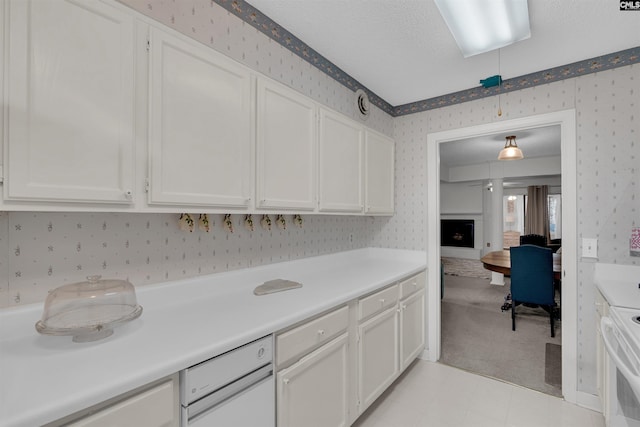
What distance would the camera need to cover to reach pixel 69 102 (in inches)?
37.7

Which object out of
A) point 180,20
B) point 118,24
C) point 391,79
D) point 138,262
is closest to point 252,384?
point 138,262

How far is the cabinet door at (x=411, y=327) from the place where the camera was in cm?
236

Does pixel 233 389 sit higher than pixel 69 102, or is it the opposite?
pixel 69 102

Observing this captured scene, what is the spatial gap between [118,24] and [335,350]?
171cm

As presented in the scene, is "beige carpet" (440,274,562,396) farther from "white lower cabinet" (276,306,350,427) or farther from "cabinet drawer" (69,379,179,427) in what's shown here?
"cabinet drawer" (69,379,179,427)

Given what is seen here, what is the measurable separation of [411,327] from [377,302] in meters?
0.76

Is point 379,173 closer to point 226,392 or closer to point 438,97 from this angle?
point 438,97

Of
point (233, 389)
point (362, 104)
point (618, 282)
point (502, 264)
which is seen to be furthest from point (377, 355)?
point (502, 264)

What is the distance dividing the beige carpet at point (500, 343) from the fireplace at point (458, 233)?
3298mm

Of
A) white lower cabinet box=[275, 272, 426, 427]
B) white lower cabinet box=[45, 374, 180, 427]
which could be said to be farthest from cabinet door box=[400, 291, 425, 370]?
white lower cabinet box=[45, 374, 180, 427]

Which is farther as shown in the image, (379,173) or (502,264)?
(502,264)

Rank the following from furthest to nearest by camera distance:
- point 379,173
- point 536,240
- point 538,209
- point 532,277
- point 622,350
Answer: point 538,209
point 536,240
point 532,277
point 379,173
point 622,350

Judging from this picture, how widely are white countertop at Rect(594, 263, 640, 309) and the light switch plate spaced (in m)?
0.08

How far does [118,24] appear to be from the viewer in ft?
3.49
